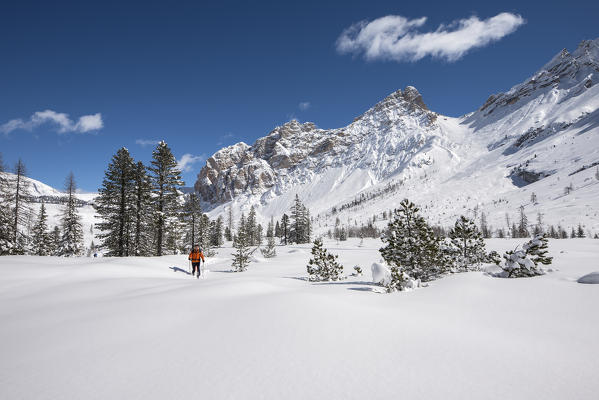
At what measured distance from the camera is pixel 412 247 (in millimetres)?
8625

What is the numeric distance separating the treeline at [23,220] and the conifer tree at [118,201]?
503cm

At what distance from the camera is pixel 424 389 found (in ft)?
7.59

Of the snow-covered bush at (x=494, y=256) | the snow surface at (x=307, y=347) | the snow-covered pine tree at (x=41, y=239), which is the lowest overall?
the snow surface at (x=307, y=347)

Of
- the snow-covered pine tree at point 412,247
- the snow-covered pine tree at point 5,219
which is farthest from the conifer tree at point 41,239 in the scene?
the snow-covered pine tree at point 412,247

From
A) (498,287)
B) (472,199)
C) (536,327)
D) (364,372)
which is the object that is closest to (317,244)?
(498,287)

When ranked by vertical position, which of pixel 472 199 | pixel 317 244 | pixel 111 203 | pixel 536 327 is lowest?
pixel 536 327

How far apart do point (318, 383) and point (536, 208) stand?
Answer: 122264 millimetres

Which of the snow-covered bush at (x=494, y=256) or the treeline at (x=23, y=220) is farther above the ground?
the treeline at (x=23, y=220)

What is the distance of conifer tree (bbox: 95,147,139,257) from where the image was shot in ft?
66.1

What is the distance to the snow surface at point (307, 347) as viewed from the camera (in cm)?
238

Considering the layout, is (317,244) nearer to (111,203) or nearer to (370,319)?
(370,319)

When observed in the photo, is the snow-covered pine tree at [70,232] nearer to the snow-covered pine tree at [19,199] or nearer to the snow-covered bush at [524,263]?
the snow-covered pine tree at [19,199]

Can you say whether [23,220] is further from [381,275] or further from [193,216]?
[381,275]

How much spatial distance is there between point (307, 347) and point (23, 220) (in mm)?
29950
